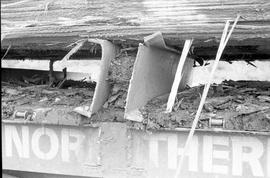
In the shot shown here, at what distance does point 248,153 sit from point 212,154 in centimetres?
12

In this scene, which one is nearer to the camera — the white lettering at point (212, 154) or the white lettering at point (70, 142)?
the white lettering at point (212, 154)

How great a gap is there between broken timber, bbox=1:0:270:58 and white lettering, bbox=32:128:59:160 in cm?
37

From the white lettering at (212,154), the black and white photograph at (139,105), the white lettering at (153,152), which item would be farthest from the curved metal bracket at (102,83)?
the white lettering at (212,154)

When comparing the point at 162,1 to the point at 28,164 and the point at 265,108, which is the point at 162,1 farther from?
the point at 28,164

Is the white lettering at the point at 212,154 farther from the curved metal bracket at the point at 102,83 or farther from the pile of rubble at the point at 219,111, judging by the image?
the curved metal bracket at the point at 102,83

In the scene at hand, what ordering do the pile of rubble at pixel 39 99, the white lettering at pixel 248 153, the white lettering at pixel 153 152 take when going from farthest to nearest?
1. the pile of rubble at pixel 39 99
2. the white lettering at pixel 153 152
3. the white lettering at pixel 248 153

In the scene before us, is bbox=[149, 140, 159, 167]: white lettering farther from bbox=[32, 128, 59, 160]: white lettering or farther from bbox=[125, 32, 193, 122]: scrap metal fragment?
bbox=[32, 128, 59, 160]: white lettering

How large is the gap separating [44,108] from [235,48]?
891 mm

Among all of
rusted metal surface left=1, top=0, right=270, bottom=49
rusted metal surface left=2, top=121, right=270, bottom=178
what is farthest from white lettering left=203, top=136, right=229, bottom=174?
rusted metal surface left=1, top=0, right=270, bottom=49

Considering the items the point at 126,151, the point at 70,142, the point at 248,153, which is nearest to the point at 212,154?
the point at 248,153

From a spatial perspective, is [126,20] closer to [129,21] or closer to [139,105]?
[129,21]

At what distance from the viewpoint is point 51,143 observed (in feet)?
5.67

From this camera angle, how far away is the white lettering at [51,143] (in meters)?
1.72

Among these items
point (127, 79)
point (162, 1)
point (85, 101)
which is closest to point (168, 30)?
point (162, 1)
